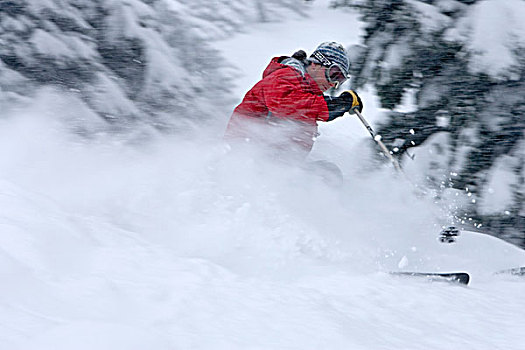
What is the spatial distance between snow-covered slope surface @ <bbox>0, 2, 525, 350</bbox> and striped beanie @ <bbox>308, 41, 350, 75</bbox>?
3.39 feet

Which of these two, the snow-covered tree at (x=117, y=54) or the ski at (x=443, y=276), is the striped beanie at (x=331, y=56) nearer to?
the snow-covered tree at (x=117, y=54)

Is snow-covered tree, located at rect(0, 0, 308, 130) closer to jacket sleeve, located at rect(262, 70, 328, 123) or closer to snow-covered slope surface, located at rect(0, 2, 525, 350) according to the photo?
snow-covered slope surface, located at rect(0, 2, 525, 350)

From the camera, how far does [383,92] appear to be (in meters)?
5.01

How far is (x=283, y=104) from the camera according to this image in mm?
4316

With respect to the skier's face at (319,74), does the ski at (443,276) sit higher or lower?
lower

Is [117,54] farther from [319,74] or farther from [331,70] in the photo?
[331,70]

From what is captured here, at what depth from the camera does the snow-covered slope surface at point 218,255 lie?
2.10 meters

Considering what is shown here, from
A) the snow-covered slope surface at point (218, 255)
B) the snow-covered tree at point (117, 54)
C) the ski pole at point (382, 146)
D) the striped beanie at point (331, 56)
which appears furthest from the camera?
the snow-covered tree at point (117, 54)

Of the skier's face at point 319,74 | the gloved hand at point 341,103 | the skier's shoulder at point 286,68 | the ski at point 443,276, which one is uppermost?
the skier's shoulder at point 286,68

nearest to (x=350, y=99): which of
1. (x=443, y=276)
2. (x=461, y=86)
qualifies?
(x=461, y=86)

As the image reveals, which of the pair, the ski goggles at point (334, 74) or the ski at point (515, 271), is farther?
the ski goggles at point (334, 74)

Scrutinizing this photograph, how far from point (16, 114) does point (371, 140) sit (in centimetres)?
360

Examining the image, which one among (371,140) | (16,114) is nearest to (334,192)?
(371,140)

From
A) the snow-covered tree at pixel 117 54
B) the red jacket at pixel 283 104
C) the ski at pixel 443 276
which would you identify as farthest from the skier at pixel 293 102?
the ski at pixel 443 276
